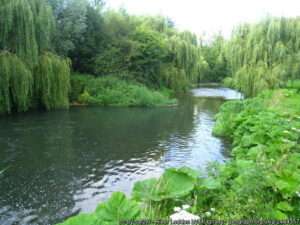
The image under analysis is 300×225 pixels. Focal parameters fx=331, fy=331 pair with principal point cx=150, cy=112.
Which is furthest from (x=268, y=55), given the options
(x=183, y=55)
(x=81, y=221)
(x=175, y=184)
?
(x=81, y=221)

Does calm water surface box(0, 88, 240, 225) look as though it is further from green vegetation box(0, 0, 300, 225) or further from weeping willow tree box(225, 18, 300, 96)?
weeping willow tree box(225, 18, 300, 96)

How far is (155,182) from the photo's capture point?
3398 mm

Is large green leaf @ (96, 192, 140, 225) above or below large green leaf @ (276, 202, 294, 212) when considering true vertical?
above

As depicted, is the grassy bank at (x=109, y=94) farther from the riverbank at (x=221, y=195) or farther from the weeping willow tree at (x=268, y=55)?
the riverbank at (x=221, y=195)

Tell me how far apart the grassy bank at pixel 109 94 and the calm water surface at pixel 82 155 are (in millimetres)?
3973

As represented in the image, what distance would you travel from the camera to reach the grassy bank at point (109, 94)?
2003 centimetres

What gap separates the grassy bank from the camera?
65.7ft

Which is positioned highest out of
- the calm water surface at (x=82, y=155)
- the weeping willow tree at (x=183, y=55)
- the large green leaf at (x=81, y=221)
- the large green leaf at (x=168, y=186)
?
the weeping willow tree at (x=183, y=55)

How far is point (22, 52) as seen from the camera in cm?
1400

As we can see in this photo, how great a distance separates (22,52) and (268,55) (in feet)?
42.3

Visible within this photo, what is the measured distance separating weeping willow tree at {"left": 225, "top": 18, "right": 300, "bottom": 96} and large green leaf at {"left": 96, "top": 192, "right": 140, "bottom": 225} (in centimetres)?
1631

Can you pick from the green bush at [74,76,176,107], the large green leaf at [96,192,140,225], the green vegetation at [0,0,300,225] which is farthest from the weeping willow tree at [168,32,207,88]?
the large green leaf at [96,192,140,225]

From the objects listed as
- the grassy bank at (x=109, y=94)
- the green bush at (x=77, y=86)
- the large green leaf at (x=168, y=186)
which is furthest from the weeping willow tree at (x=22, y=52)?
the large green leaf at (x=168, y=186)

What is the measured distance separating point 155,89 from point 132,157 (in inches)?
621
